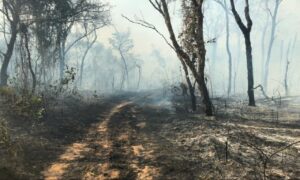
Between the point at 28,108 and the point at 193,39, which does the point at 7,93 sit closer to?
the point at 28,108

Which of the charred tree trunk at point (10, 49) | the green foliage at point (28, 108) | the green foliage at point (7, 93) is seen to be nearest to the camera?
the green foliage at point (28, 108)

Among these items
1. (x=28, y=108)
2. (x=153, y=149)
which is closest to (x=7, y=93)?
(x=28, y=108)

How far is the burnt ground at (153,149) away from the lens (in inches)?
404

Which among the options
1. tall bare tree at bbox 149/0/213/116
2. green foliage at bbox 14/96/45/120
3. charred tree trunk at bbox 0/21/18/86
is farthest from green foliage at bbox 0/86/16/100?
charred tree trunk at bbox 0/21/18/86

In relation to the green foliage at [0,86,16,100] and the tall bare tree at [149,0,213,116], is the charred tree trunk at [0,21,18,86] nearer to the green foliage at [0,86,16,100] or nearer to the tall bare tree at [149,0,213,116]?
the green foliage at [0,86,16,100]

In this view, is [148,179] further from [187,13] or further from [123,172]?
[187,13]

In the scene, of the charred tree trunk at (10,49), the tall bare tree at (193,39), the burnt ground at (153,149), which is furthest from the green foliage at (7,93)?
the charred tree trunk at (10,49)

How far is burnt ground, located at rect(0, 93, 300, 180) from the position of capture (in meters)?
10.3

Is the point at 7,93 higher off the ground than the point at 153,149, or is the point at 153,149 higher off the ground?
the point at 7,93

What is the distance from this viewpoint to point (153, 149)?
1327cm

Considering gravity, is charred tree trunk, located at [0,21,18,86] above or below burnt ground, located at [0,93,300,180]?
above

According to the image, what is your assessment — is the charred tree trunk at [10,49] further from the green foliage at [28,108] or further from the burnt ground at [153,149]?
the green foliage at [28,108]

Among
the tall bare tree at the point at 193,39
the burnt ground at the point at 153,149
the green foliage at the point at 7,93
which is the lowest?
the burnt ground at the point at 153,149

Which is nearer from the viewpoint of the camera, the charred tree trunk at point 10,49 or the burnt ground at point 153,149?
the burnt ground at point 153,149
